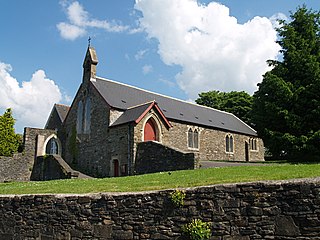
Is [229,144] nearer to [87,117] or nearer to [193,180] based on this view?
[87,117]

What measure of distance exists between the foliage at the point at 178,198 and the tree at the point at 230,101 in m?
47.5

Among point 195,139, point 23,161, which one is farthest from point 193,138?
point 23,161

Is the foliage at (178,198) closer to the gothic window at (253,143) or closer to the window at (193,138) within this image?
the window at (193,138)

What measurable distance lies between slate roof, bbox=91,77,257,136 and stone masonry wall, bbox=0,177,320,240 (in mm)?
16018

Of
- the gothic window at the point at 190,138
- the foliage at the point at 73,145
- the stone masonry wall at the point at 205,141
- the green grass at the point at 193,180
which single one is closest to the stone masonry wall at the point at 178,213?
the green grass at the point at 193,180

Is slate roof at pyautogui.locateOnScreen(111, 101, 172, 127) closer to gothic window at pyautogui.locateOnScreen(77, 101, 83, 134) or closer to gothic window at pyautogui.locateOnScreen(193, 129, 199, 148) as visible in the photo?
gothic window at pyautogui.locateOnScreen(193, 129, 199, 148)

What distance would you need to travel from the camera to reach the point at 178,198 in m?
8.96

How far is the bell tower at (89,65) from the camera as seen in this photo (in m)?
32.1

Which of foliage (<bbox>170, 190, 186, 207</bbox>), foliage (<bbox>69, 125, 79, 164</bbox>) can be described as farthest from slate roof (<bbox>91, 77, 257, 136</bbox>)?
foliage (<bbox>170, 190, 186, 207</bbox>)

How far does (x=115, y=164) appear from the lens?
90.3 feet

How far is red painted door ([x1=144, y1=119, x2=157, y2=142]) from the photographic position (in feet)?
87.6

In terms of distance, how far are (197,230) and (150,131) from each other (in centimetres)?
1873

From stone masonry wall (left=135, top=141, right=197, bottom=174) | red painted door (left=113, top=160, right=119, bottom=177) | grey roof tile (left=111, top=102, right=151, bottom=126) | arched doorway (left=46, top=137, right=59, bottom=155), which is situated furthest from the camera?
arched doorway (left=46, top=137, right=59, bottom=155)

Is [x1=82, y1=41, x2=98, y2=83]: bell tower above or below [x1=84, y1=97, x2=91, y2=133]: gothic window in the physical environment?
above
